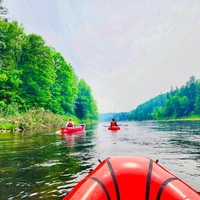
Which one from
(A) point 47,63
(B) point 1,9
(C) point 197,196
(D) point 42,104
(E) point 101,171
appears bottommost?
(C) point 197,196

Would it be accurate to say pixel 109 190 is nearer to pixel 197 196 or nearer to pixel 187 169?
pixel 197 196

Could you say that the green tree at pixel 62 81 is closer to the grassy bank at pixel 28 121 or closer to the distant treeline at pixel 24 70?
the distant treeline at pixel 24 70

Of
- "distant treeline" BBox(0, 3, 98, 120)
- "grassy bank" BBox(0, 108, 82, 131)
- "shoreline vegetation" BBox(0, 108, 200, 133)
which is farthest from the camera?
"distant treeline" BBox(0, 3, 98, 120)

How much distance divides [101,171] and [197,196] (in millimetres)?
1263

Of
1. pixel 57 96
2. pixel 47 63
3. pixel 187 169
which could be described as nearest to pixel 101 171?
pixel 187 169

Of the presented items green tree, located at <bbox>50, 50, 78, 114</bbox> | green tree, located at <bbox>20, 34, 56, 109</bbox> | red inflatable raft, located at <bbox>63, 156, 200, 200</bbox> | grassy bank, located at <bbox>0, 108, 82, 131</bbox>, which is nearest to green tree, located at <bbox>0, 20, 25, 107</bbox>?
green tree, located at <bbox>20, 34, 56, 109</bbox>

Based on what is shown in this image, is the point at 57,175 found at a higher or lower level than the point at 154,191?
lower

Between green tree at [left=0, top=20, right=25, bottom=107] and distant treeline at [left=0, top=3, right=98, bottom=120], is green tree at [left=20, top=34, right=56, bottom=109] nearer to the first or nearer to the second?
distant treeline at [left=0, top=3, right=98, bottom=120]

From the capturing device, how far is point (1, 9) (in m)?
34.2

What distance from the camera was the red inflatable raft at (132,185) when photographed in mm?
3010

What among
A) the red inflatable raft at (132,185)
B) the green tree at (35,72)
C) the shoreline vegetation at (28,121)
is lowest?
the red inflatable raft at (132,185)

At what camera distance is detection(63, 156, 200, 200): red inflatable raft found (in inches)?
118

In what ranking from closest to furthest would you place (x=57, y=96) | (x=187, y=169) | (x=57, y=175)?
(x=57, y=175) → (x=187, y=169) → (x=57, y=96)

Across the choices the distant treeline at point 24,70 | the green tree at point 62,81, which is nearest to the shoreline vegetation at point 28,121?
the distant treeline at point 24,70
